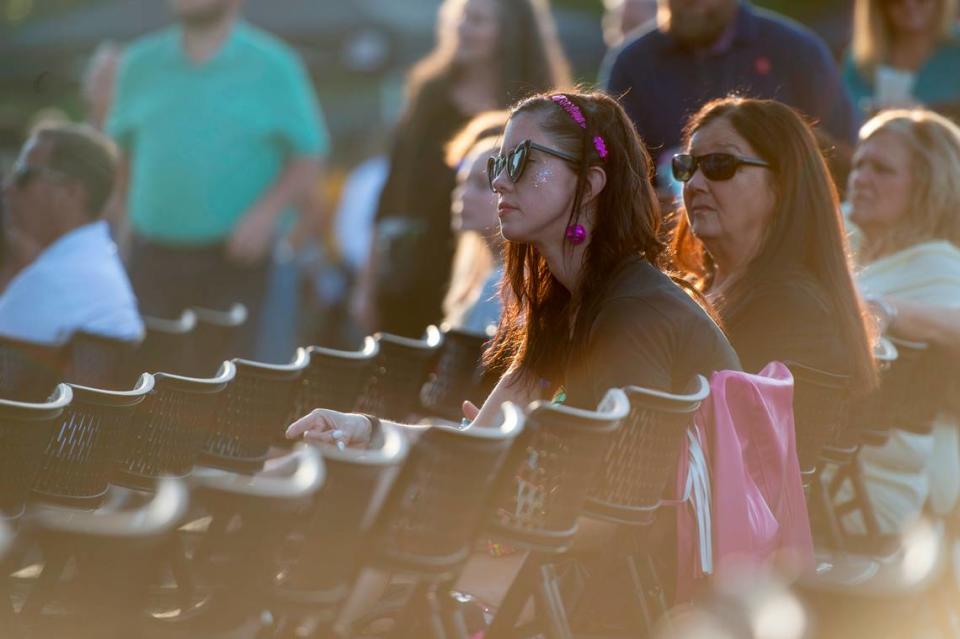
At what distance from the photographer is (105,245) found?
Answer: 565 cm

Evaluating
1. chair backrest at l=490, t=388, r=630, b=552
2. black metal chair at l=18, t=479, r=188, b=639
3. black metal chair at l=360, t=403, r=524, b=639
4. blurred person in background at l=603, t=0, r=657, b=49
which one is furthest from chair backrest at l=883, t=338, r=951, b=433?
blurred person in background at l=603, t=0, r=657, b=49

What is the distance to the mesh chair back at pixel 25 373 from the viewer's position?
4750mm

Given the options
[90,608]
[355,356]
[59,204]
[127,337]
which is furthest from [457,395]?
[90,608]

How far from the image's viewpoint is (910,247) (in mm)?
5617

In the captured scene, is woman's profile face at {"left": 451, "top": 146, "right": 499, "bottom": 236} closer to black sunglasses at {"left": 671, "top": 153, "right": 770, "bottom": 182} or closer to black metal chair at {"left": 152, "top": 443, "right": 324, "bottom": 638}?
black sunglasses at {"left": 671, "top": 153, "right": 770, "bottom": 182}

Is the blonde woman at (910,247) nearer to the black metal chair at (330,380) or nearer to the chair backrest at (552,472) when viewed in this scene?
the black metal chair at (330,380)

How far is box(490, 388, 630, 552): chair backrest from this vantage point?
3270mm

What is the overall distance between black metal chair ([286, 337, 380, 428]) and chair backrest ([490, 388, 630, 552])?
1.30m

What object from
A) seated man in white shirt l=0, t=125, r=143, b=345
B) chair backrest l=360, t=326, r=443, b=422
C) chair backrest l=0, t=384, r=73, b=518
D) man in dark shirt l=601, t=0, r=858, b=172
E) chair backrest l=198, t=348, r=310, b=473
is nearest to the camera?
chair backrest l=0, t=384, r=73, b=518

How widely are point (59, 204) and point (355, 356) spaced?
1506 mm

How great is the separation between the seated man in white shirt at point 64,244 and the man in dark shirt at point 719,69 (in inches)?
76.5

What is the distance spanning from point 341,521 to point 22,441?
90 centimetres

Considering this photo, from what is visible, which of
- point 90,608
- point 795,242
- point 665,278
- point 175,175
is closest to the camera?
point 90,608

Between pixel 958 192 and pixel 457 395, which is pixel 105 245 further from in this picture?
pixel 958 192
